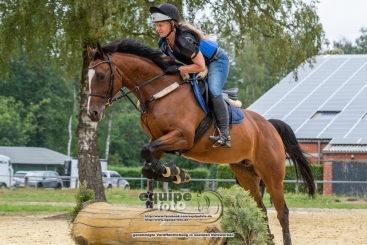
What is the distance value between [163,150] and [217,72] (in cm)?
122

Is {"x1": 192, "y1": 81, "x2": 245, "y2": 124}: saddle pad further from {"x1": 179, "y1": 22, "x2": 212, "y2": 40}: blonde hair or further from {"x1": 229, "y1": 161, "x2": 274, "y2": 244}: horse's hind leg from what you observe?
{"x1": 229, "y1": 161, "x2": 274, "y2": 244}: horse's hind leg

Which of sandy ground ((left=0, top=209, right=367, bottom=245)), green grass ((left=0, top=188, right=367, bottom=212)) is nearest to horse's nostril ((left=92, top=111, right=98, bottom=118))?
sandy ground ((left=0, top=209, right=367, bottom=245))

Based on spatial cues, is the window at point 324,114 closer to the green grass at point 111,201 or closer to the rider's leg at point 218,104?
the green grass at point 111,201

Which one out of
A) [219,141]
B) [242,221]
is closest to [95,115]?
[219,141]

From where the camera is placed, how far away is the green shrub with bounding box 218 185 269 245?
5133mm

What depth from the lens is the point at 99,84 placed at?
21.0 feet

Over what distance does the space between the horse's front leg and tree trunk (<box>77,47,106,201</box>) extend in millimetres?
7936

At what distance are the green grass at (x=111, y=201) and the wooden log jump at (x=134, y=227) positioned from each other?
8936 millimetres

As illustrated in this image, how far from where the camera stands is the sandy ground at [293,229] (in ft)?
30.3

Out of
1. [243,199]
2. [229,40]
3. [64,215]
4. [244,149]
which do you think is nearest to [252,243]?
[243,199]

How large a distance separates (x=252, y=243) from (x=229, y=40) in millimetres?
10838

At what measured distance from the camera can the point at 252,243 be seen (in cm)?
513

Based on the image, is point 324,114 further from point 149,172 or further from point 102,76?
point 102,76

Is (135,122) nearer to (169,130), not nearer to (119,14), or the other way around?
(119,14)
